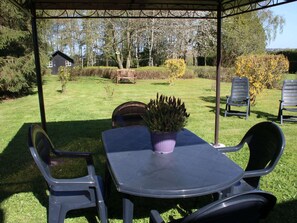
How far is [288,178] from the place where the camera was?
3.88 m

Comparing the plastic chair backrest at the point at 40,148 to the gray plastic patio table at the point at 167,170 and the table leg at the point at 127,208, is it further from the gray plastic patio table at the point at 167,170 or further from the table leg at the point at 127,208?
the table leg at the point at 127,208

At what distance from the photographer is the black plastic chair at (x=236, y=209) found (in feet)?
4.31

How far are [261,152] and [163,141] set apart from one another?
1.02 m

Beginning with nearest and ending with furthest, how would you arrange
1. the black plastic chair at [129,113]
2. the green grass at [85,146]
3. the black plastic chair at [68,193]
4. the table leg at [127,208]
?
the table leg at [127,208] < the black plastic chair at [68,193] < the green grass at [85,146] < the black plastic chair at [129,113]

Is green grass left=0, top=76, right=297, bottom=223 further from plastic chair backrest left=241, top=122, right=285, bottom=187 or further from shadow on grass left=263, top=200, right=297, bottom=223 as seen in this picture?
plastic chair backrest left=241, top=122, right=285, bottom=187

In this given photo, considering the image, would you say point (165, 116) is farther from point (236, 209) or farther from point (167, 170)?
point (236, 209)

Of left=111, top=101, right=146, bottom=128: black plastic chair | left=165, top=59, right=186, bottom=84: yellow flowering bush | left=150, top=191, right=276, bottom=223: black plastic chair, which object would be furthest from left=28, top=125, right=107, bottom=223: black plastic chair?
left=165, top=59, right=186, bottom=84: yellow flowering bush

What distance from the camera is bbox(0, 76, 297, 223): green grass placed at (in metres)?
3.13

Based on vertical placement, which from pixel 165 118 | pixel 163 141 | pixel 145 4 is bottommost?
A: pixel 163 141

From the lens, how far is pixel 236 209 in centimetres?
136

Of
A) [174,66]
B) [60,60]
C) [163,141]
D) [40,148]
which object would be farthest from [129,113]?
[60,60]

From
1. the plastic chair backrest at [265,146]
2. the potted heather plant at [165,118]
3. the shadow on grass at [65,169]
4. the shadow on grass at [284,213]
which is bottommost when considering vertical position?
the shadow on grass at [284,213]

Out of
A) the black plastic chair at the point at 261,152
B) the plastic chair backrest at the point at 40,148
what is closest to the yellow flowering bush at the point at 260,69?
the black plastic chair at the point at 261,152

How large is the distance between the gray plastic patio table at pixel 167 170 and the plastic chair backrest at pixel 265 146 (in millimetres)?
467
